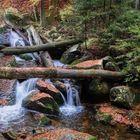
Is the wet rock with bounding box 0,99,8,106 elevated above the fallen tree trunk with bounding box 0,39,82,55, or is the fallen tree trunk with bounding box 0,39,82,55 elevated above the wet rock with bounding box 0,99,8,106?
the fallen tree trunk with bounding box 0,39,82,55

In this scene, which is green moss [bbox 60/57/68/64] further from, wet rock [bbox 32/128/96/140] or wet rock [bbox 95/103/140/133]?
wet rock [bbox 32/128/96/140]

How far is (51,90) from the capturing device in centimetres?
1186

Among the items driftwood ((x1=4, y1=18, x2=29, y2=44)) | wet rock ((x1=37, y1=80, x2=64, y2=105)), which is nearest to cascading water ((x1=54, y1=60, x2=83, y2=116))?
wet rock ((x1=37, y1=80, x2=64, y2=105))

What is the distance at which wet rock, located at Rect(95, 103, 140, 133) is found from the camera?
1069cm

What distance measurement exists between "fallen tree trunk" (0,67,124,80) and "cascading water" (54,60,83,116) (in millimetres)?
1320

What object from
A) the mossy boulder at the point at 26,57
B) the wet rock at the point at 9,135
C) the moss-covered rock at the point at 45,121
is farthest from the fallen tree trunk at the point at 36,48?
the wet rock at the point at 9,135

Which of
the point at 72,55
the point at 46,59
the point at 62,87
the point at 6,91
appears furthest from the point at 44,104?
the point at 72,55

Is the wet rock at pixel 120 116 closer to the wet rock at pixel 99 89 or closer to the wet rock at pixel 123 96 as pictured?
the wet rock at pixel 123 96

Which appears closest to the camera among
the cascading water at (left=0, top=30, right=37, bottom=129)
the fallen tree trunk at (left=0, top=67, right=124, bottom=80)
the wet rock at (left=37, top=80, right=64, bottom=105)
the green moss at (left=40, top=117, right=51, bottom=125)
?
the fallen tree trunk at (left=0, top=67, right=124, bottom=80)

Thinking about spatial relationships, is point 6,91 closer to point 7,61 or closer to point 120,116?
point 7,61

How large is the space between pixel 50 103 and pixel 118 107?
2.67 meters

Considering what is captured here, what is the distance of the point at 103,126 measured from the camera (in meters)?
10.5

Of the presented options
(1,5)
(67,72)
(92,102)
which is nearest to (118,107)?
(92,102)

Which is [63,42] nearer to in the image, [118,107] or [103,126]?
[118,107]
